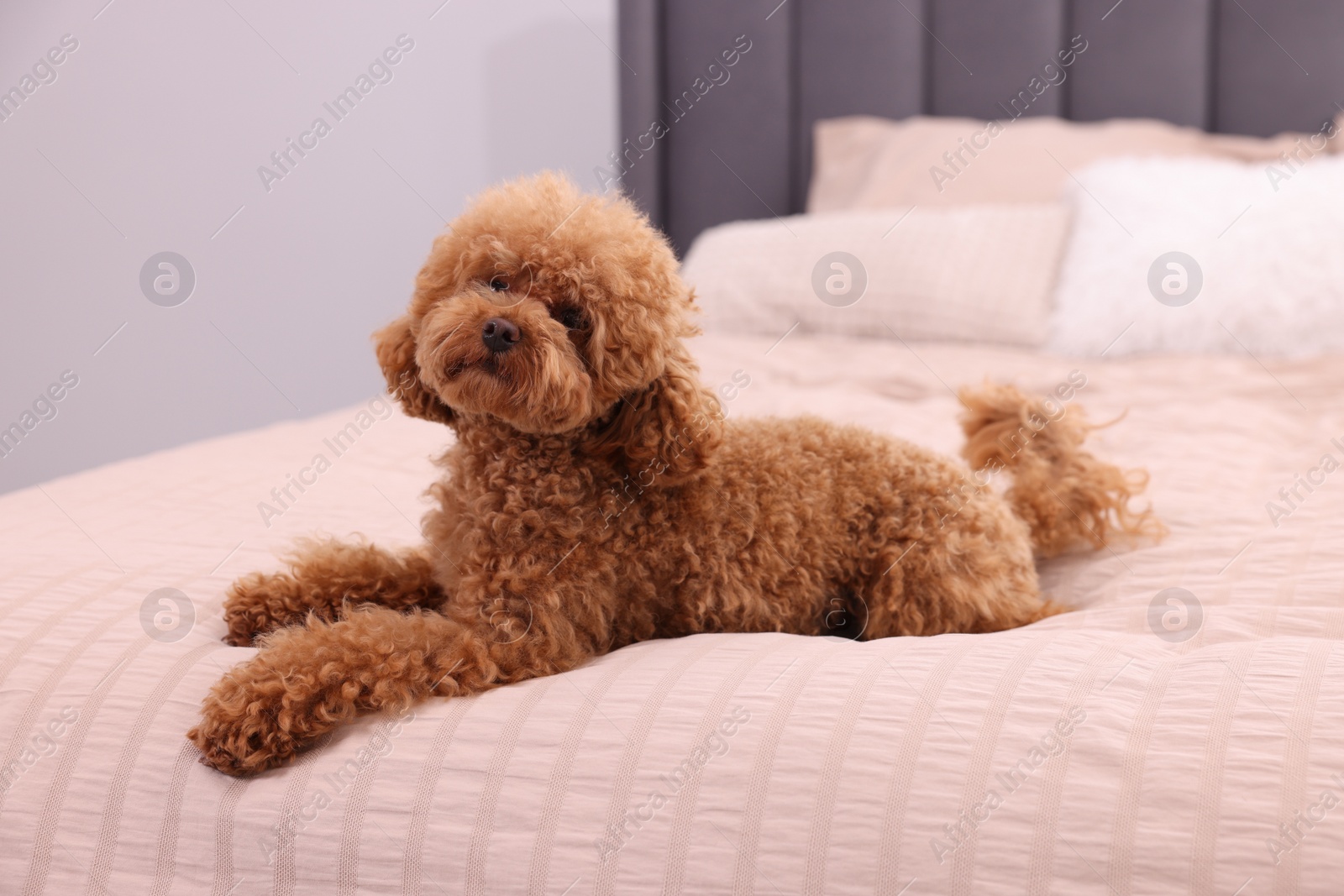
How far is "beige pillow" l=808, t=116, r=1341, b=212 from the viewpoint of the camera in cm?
264

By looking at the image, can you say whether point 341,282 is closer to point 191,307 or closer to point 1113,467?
point 191,307

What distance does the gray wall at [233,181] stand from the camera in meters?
2.41

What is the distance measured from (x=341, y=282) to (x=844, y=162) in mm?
1509

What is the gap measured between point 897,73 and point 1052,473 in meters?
2.16

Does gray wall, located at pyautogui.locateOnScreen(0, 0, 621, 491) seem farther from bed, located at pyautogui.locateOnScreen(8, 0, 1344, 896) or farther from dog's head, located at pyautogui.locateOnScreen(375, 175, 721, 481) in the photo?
dog's head, located at pyautogui.locateOnScreen(375, 175, 721, 481)

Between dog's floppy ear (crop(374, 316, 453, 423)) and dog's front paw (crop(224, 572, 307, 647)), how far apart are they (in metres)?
0.21

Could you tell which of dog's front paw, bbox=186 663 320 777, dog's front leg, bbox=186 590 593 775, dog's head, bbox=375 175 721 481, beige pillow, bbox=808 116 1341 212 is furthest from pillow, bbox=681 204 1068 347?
dog's front paw, bbox=186 663 320 777

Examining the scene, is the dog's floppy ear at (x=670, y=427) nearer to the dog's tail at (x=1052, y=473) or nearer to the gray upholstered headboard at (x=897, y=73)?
the dog's tail at (x=1052, y=473)

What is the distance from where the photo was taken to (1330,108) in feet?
8.98

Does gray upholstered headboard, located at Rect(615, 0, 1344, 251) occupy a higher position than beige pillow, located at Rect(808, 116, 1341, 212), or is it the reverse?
gray upholstered headboard, located at Rect(615, 0, 1344, 251)

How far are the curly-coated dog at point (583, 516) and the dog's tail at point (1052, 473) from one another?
0.47 feet

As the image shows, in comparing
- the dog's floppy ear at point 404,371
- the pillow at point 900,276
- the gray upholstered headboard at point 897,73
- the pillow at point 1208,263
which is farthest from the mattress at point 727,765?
the gray upholstered headboard at point 897,73

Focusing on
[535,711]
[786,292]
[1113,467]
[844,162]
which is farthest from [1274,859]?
[844,162]

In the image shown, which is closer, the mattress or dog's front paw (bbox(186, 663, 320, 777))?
the mattress
